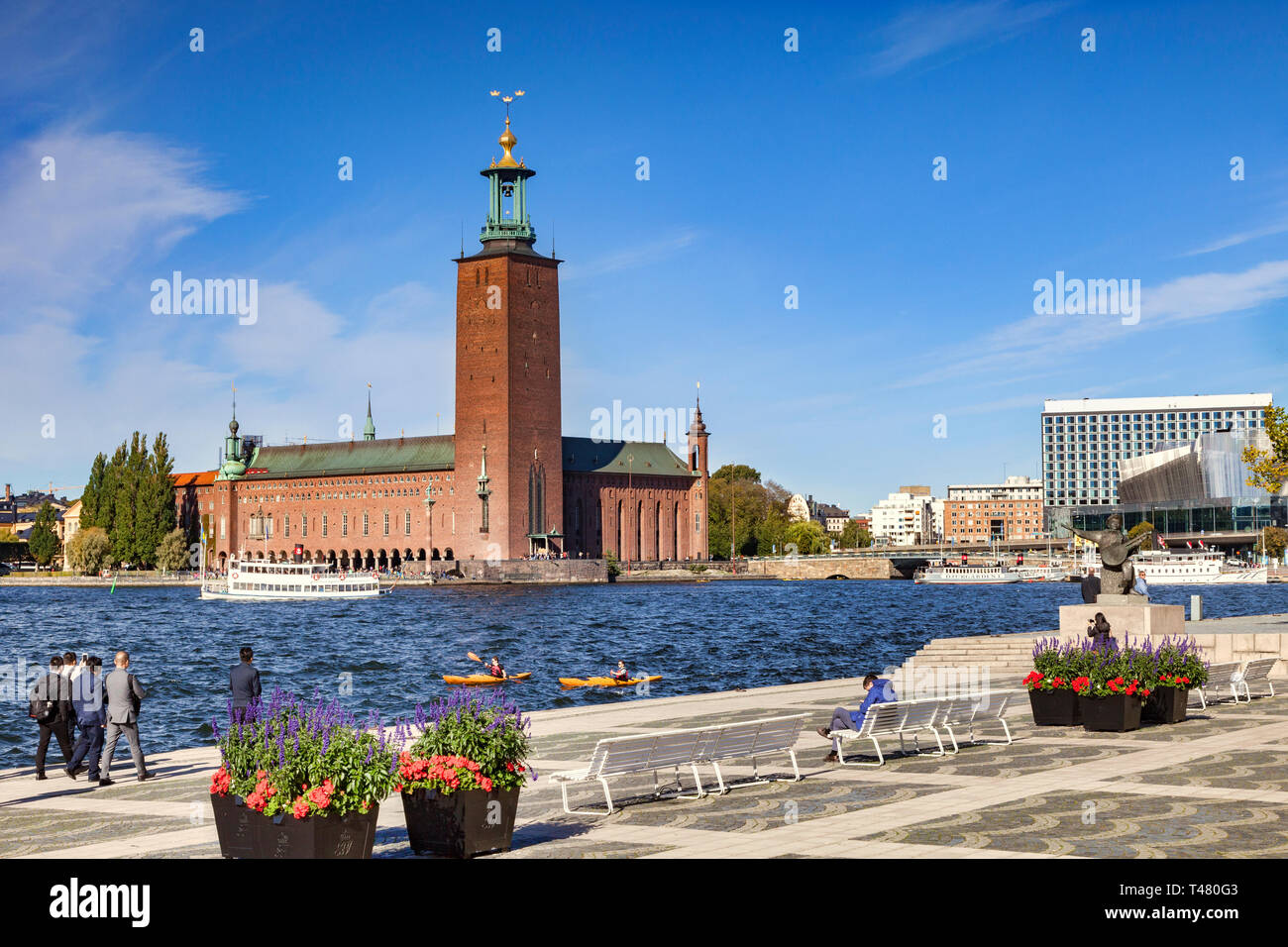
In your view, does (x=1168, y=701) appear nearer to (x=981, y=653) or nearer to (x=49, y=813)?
(x=981, y=653)

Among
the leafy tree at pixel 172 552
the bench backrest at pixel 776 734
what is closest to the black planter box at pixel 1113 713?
the bench backrest at pixel 776 734

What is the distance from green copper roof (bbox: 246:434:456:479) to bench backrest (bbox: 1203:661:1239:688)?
123 metres

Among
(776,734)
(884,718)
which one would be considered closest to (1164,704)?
(884,718)

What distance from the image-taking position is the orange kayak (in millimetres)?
42219

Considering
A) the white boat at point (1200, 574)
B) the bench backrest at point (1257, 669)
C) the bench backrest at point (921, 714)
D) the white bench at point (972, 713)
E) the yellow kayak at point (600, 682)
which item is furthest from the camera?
the white boat at point (1200, 574)

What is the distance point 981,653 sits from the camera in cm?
2820

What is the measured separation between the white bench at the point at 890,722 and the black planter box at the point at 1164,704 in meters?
3.58

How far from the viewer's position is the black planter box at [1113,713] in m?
17.5

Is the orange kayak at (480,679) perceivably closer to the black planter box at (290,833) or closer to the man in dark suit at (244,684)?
the man in dark suit at (244,684)

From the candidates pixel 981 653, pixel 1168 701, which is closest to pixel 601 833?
pixel 1168 701

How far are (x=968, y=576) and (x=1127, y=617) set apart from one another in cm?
12702

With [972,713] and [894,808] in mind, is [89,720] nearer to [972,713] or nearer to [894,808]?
[894,808]

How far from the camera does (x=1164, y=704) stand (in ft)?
59.9
